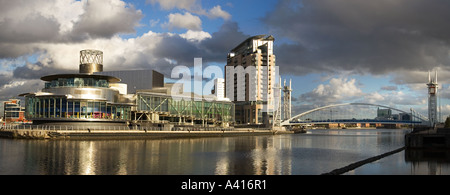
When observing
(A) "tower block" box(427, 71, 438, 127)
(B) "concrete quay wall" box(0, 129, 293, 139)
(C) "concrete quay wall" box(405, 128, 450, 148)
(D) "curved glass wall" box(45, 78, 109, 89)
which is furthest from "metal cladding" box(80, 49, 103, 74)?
(A) "tower block" box(427, 71, 438, 127)

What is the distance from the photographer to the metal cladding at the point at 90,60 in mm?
130125

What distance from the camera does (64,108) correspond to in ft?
317

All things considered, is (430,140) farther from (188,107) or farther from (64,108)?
(64,108)

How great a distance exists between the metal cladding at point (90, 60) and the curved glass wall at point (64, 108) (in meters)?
31.8

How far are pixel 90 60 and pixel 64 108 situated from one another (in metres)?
39.1

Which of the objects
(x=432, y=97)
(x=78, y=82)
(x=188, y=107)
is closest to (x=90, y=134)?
(x=78, y=82)

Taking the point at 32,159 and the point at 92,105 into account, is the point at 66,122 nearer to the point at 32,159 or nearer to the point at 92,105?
the point at 92,105

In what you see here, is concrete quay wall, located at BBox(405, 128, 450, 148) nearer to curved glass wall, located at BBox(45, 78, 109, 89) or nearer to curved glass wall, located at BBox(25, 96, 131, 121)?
curved glass wall, located at BBox(25, 96, 131, 121)

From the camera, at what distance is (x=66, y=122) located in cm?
9581

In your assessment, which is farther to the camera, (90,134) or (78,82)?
(78,82)

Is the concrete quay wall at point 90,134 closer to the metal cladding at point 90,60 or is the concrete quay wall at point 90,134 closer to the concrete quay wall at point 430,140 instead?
the metal cladding at point 90,60
